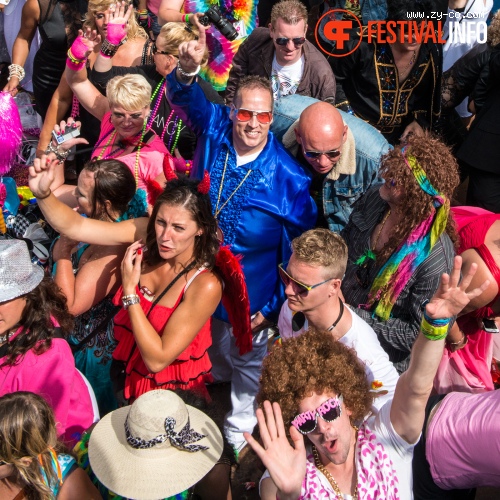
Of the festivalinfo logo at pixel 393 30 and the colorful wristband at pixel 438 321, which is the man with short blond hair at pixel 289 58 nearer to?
the festivalinfo logo at pixel 393 30

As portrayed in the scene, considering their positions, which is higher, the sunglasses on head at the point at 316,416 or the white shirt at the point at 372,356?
the sunglasses on head at the point at 316,416

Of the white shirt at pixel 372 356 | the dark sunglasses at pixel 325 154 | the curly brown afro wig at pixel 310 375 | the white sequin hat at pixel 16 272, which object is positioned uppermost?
the dark sunglasses at pixel 325 154

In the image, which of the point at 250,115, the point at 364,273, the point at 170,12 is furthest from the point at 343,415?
the point at 170,12

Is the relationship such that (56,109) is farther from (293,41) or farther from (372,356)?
(372,356)

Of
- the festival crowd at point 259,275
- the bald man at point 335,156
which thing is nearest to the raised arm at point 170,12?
the festival crowd at point 259,275

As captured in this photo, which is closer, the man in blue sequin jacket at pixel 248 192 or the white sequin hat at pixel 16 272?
the white sequin hat at pixel 16 272

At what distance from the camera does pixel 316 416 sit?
2.29 m

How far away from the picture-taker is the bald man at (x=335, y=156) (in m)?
3.54

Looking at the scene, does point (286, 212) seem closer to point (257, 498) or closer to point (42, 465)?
point (257, 498)

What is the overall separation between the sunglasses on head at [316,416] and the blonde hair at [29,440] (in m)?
0.86

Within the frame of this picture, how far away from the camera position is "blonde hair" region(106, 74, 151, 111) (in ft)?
12.9

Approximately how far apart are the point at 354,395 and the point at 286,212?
145 cm

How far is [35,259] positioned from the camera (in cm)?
400

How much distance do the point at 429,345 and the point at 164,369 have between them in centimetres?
128
